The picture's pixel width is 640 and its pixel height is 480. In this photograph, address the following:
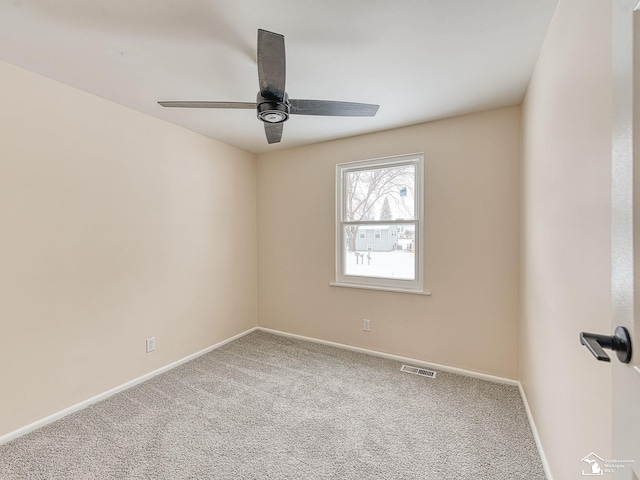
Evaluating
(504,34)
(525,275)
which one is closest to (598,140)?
(504,34)

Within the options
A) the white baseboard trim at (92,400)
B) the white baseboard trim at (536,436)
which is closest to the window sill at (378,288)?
the white baseboard trim at (536,436)

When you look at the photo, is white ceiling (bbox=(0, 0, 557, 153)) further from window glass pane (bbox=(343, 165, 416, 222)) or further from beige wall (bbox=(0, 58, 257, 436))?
window glass pane (bbox=(343, 165, 416, 222))

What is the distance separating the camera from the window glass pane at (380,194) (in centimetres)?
298

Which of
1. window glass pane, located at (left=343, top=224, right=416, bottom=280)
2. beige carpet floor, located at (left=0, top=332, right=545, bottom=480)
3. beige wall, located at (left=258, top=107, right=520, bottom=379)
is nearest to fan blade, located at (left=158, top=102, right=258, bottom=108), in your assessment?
beige wall, located at (left=258, top=107, right=520, bottom=379)

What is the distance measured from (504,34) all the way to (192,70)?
1.91 metres

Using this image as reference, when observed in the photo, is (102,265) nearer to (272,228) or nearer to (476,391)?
(272,228)

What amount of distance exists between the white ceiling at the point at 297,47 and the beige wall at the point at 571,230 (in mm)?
318

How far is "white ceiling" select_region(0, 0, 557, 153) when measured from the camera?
1408 millimetres

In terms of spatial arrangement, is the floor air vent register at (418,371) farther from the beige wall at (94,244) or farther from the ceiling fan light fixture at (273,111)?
the ceiling fan light fixture at (273,111)

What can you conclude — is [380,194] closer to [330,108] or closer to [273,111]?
[330,108]

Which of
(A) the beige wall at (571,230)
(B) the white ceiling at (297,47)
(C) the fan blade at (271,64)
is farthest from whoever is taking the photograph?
(B) the white ceiling at (297,47)

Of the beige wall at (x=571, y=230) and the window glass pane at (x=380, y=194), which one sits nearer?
the beige wall at (x=571, y=230)

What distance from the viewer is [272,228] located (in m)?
3.79

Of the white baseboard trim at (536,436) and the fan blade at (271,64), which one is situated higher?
the fan blade at (271,64)
